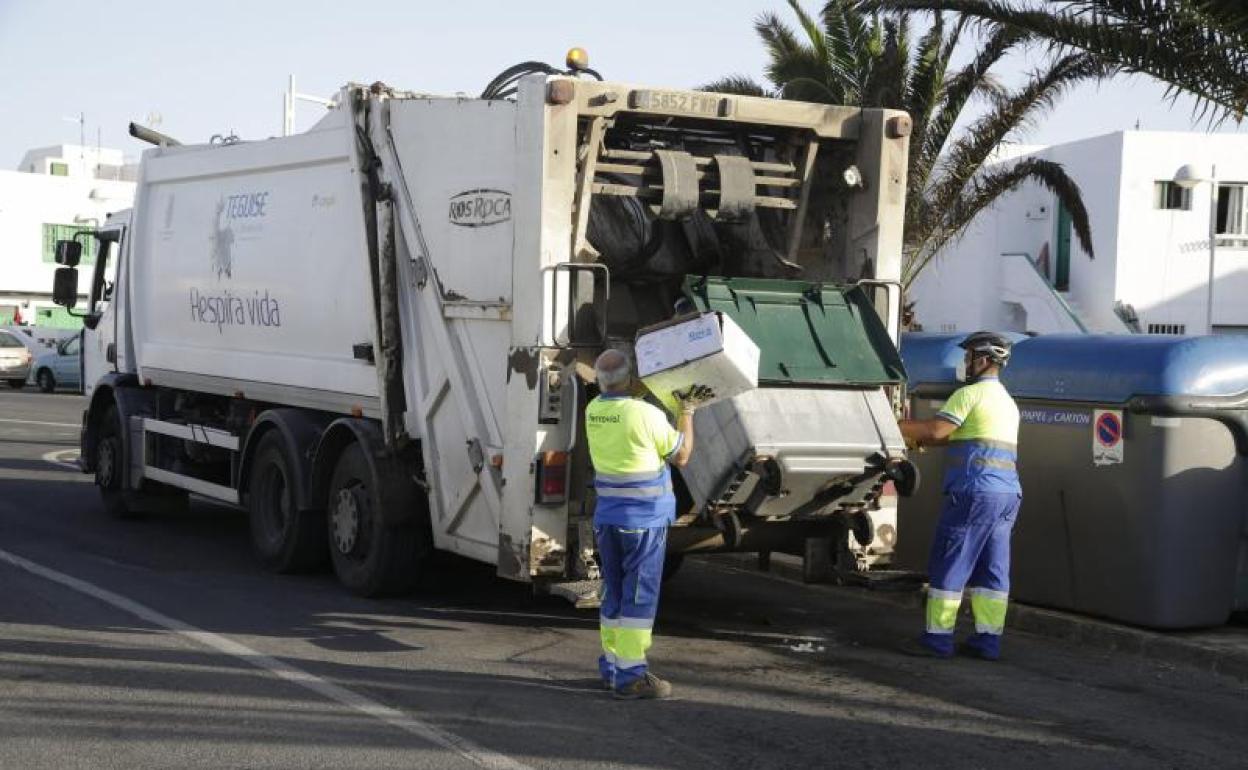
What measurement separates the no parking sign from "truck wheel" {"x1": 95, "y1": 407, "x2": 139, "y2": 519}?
7653 mm

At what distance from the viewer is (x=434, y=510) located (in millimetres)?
8414

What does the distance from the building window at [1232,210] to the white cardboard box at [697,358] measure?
27504mm

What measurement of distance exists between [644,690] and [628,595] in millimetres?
417

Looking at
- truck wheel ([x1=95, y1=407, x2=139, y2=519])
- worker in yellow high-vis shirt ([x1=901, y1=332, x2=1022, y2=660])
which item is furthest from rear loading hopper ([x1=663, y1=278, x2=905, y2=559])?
truck wheel ([x1=95, y1=407, x2=139, y2=519])

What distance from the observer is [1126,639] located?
805 centimetres

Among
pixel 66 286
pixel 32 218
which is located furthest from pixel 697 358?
pixel 32 218

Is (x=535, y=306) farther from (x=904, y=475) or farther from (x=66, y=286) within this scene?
(x=66, y=286)

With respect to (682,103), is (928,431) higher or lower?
lower

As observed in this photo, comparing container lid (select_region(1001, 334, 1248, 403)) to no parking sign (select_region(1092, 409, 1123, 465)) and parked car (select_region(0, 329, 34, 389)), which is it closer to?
no parking sign (select_region(1092, 409, 1123, 465))

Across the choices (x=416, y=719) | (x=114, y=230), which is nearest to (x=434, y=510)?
(x=416, y=719)

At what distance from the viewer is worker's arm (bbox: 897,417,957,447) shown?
25.0ft

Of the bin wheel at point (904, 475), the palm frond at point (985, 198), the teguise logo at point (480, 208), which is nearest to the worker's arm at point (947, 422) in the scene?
the bin wheel at point (904, 475)

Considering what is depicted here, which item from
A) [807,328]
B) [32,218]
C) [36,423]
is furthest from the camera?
[32,218]

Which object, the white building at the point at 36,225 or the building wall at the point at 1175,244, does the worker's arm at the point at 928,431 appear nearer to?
the building wall at the point at 1175,244
